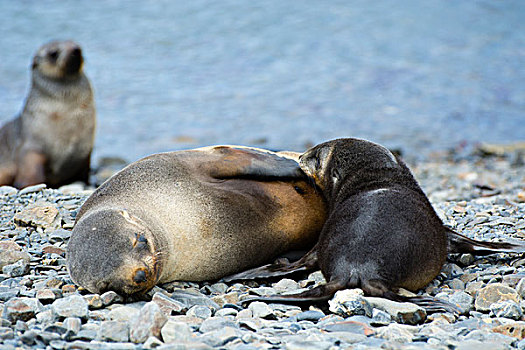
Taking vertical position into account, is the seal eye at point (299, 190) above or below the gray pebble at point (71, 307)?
below

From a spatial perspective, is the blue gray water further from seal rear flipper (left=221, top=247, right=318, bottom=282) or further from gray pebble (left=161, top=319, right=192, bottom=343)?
gray pebble (left=161, top=319, right=192, bottom=343)

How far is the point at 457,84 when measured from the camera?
15.1 m

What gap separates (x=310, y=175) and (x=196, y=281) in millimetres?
1076

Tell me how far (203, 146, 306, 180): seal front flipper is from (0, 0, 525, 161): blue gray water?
261 inches

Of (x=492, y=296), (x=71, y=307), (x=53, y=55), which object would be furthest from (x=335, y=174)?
(x=53, y=55)

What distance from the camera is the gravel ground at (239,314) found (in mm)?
2664

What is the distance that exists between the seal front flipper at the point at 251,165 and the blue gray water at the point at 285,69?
261 inches

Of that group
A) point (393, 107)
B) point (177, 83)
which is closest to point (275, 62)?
point (177, 83)

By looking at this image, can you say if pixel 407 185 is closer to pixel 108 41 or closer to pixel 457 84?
pixel 457 84

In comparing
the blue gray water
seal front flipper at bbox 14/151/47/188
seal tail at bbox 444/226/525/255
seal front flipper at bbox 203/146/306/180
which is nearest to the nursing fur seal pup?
seal tail at bbox 444/226/525/255

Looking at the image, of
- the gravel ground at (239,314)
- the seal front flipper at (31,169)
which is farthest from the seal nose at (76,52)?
the gravel ground at (239,314)

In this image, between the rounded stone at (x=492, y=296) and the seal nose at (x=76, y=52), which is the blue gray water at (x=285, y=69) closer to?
the seal nose at (x=76, y=52)

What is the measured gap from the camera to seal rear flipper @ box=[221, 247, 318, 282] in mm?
3754

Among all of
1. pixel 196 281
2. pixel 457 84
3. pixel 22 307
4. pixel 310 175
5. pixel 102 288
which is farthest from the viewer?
pixel 457 84
